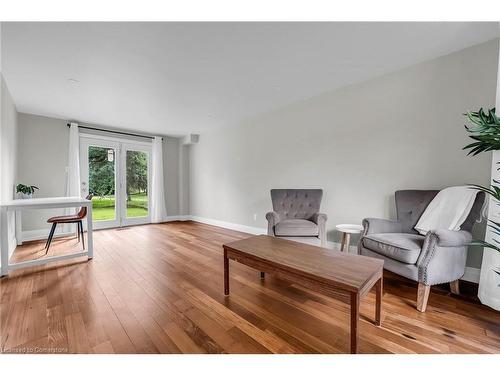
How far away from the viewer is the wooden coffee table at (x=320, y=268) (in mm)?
1117

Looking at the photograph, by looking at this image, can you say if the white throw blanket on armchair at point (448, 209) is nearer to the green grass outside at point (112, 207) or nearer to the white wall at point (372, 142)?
the white wall at point (372, 142)

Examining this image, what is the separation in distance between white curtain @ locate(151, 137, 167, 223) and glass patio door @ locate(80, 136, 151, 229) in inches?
4.7

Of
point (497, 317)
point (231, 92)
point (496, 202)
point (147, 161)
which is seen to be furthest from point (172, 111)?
point (497, 317)

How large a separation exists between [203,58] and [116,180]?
377cm

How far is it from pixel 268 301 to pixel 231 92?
263 cm

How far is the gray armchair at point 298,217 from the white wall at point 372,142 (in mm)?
262

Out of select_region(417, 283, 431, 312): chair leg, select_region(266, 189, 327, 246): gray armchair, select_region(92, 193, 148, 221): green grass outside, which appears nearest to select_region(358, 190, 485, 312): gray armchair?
select_region(417, 283, 431, 312): chair leg

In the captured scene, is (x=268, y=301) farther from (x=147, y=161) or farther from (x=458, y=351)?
(x=147, y=161)

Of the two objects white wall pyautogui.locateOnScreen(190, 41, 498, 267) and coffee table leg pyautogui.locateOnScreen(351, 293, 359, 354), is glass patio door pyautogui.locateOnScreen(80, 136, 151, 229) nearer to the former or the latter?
white wall pyautogui.locateOnScreen(190, 41, 498, 267)

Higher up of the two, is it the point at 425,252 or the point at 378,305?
the point at 425,252

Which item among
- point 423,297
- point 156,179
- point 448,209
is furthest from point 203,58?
point 156,179

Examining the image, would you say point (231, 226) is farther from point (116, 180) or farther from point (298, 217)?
point (116, 180)

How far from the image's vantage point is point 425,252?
1574mm

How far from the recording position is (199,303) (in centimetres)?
166
